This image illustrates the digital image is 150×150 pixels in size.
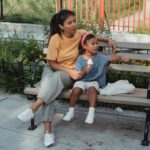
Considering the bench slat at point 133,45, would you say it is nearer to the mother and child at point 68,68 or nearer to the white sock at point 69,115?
the mother and child at point 68,68

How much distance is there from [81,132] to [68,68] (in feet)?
2.39

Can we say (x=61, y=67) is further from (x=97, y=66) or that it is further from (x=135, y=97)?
(x=135, y=97)

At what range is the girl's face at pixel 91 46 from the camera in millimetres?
4859

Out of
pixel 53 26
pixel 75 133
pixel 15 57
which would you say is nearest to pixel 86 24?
pixel 15 57

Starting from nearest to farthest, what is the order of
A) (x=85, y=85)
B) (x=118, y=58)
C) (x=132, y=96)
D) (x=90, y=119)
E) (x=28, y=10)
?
(x=90, y=119) < (x=132, y=96) < (x=85, y=85) < (x=118, y=58) < (x=28, y=10)

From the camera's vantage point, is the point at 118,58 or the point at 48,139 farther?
the point at 118,58

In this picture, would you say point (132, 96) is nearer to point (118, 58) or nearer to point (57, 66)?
point (118, 58)

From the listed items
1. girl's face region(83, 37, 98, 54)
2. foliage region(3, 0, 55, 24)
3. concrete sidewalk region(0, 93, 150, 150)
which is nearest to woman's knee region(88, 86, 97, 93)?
girl's face region(83, 37, 98, 54)

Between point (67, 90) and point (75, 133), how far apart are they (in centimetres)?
51

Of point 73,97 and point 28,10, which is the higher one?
point 28,10

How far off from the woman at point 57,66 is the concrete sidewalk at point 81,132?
22 centimetres

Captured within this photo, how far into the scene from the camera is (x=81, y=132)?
16.3 feet

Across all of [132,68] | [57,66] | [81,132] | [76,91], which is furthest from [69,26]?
[81,132]

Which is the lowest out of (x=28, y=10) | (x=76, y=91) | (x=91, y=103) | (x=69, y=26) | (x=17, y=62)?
(x=91, y=103)
